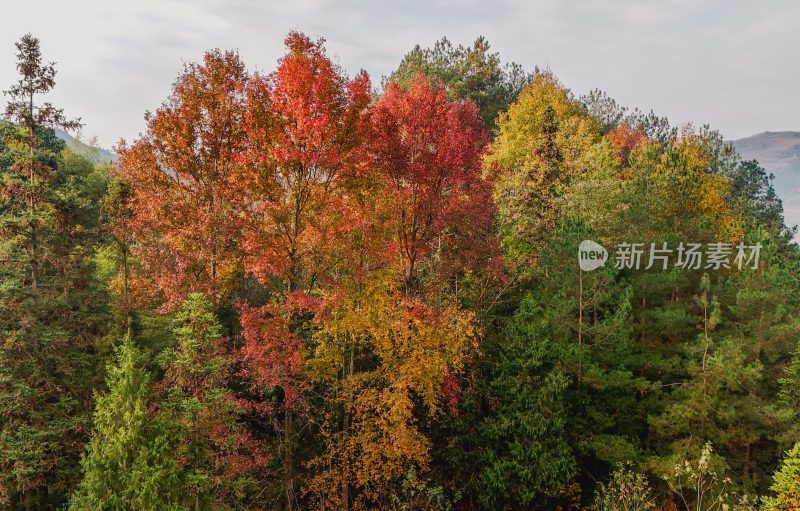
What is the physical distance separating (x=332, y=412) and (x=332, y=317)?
3.65 meters

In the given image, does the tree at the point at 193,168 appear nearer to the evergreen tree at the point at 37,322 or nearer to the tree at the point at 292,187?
the tree at the point at 292,187

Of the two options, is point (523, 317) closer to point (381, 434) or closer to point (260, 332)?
point (381, 434)

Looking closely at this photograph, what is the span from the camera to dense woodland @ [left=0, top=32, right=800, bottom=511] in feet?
48.2

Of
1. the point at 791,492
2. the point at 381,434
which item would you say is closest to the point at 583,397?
the point at 791,492

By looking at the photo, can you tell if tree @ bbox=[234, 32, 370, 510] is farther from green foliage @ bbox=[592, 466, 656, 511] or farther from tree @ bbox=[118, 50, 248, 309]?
green foliage @ bbox=[592, 466, 656, 511]

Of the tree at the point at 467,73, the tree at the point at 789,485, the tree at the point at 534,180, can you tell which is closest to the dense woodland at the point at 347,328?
the tree at the point at 789,485

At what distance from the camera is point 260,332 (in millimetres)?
15570
